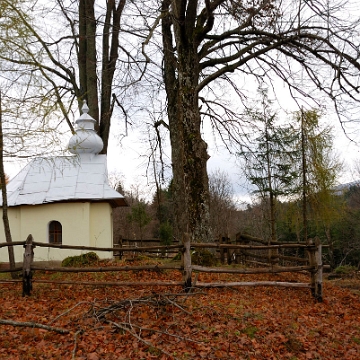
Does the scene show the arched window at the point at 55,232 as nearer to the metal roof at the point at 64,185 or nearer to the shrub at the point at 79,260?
the metal roof at the point at 64,185

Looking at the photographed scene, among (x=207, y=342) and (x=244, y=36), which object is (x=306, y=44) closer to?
(x=244, y=36)

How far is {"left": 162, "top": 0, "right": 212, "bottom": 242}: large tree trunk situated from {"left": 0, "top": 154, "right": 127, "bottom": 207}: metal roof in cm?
226

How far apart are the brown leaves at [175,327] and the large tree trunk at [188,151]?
3.45m

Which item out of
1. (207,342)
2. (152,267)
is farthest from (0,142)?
(207,342)

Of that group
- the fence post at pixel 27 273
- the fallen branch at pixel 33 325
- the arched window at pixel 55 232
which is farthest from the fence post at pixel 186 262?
the arched window at pixel 55 232

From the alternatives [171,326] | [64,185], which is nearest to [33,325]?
[171,326]

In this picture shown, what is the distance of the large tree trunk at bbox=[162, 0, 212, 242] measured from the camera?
11711 mm

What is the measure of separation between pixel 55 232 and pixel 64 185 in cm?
157

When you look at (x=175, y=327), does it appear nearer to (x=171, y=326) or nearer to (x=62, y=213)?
(x=171, y=326)

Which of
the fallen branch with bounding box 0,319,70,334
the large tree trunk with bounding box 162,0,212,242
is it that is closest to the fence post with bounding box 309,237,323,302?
the large tree trunk with bounding box 162,0,212,242

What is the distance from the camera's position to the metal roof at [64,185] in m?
13.0

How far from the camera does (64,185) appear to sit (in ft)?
44.6

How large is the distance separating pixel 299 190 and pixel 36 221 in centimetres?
1322

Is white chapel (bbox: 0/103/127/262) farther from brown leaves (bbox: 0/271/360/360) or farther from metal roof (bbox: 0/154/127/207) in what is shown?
brown leaves (bbox: 0/271/360/360)
